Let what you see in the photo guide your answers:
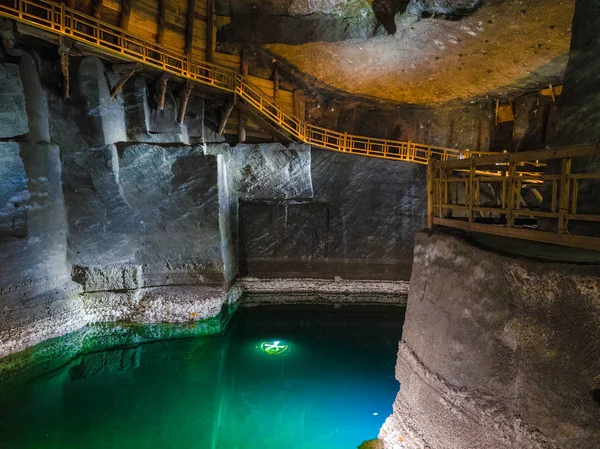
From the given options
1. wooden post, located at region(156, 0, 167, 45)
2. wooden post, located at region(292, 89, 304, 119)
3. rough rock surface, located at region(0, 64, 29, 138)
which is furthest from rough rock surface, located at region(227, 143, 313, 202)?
rough rock surface, located at region(0, 64, 29, 138)

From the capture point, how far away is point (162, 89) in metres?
10.9

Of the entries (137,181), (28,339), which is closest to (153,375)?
(28,339)

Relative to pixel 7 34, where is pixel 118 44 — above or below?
above

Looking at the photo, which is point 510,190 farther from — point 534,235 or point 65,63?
point 65,63

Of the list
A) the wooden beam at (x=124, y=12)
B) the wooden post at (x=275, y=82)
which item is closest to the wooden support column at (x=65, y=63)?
the wooden beam at (x=124, y=12)

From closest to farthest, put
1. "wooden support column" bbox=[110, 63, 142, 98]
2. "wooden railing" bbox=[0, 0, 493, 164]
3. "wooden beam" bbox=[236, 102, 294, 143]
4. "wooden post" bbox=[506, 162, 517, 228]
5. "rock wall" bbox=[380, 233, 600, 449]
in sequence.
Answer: "rock wall" bbox=[380, 233, 600, 449] < "wooden post" bbox=[506, 162, 517, 228] < "wooden railing" bbox=[0, 0, 493, 164] < "wooden support column" bbox=[110, 63, 142, 98] < "wooden beam" bbox=[236, 102, 294, 143]

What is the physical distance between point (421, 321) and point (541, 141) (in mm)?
15199

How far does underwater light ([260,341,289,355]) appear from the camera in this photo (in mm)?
10211

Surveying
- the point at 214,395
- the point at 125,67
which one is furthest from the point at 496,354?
the point at 125,67

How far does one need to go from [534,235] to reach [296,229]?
37.2ft

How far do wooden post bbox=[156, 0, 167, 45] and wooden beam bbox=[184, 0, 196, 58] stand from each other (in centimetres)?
82

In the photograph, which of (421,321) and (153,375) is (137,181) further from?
(421,321)

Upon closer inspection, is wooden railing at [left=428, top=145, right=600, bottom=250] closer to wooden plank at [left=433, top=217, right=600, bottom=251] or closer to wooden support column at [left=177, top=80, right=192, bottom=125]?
wooden plank at [left=433, top=217, right=600, bottom=251]

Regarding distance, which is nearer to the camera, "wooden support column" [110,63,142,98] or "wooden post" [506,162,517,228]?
"wooden post" [506,162,517,228]
